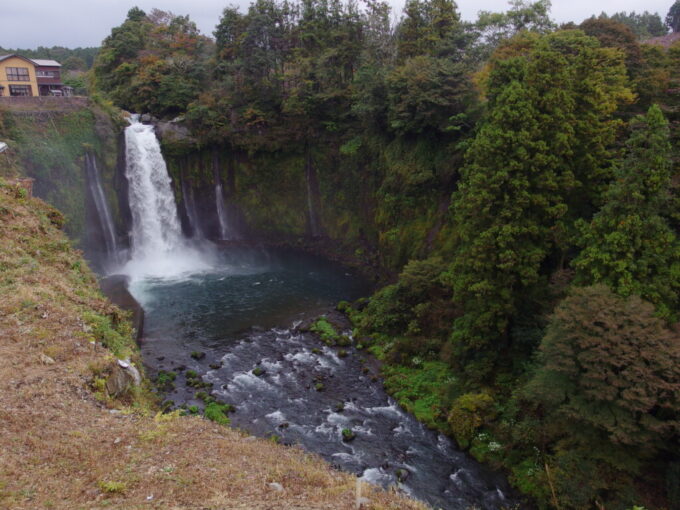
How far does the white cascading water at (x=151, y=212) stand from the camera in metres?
38.3

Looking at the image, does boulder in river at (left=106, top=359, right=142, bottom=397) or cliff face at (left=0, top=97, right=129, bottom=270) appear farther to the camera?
cliff face at (left=0, top=97, right=129, bottom=270)

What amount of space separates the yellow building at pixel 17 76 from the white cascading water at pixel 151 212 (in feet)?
40.1

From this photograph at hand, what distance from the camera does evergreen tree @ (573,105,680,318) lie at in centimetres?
1561

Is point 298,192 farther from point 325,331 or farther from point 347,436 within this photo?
point 347,436

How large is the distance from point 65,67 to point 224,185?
2159 inches

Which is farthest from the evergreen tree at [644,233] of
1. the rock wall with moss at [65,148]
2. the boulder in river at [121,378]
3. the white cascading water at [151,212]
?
the rock wall with moss at [65,148]

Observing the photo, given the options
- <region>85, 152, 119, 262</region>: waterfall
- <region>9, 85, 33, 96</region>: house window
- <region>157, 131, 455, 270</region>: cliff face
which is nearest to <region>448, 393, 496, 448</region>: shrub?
<region>157, 131, 455, 270</region>: cliff face

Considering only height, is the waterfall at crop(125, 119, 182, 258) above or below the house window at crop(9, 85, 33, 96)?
below

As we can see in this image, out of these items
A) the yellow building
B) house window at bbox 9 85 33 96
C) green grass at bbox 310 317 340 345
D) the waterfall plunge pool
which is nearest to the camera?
the waterfall plunge pool

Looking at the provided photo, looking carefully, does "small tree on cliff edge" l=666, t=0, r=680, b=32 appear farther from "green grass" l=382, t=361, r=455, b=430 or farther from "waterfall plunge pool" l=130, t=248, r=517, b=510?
"green grass" l=382, t=361, r=455, b=430

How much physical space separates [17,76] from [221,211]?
21.8m

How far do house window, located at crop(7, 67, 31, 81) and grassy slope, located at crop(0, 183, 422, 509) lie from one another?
116 feet

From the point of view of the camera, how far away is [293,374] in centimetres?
2319

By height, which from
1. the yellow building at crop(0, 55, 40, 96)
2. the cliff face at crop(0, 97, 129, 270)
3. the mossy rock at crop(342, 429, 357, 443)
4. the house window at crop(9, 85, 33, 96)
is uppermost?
the yellow building at crop(0, 55, 40, 96)
